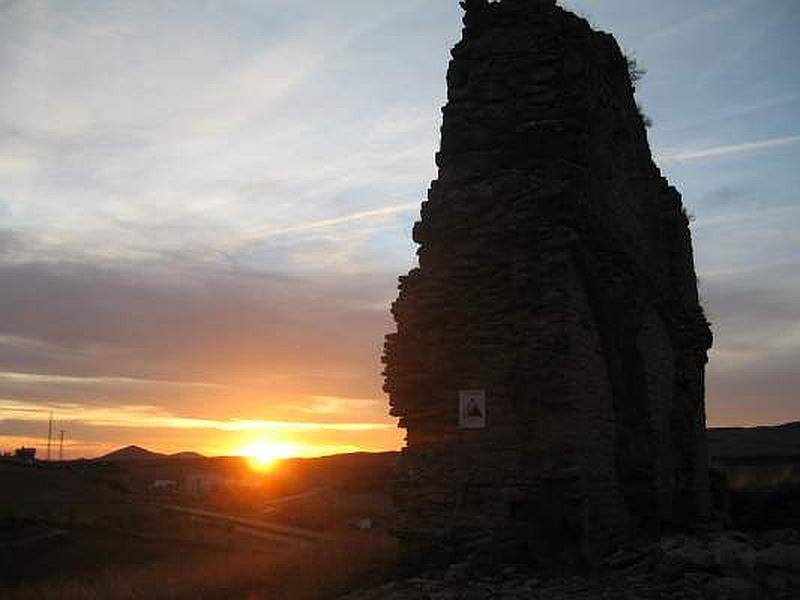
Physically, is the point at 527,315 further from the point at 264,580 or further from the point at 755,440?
the point at 755,440

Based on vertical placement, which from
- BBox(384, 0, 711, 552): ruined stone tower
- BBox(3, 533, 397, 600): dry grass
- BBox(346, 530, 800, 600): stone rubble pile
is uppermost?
BBox(384, 0, 711, 552): ruined stone tower

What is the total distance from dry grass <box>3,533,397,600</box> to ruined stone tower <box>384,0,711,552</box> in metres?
1.16

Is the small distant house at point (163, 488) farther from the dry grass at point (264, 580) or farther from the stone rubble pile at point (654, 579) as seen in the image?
the stone rubble pile at point (654, 579)

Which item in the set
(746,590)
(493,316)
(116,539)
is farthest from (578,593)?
(116,539)

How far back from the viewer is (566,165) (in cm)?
1096

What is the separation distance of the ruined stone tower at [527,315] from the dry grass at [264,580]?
1159 millimetres

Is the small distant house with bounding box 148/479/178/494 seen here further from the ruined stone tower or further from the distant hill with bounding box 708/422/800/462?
the ruined stone tower

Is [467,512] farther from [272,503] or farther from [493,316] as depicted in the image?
[272,503]

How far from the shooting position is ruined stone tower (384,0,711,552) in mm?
10297

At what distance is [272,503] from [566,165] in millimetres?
29119

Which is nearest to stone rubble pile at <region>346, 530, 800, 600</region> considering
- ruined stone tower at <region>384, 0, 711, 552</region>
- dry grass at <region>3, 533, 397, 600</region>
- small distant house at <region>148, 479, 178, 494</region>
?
ruined stone tower at <region>384, 0, 711, 552</region>

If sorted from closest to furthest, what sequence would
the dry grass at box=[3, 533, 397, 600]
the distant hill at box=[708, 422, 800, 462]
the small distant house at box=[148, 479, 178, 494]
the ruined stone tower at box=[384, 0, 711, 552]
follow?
the ruined stone tower at box=[384, 0, 711, 552]
the dry grass at box=[3, 533, 397, 600]
the small distant house at box=[148, 479, 178, 494]
the distant hill at box=[708, 422, 800, 462]

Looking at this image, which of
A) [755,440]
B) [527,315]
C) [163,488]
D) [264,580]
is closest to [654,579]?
[527,315]

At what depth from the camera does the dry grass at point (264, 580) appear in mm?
10570
